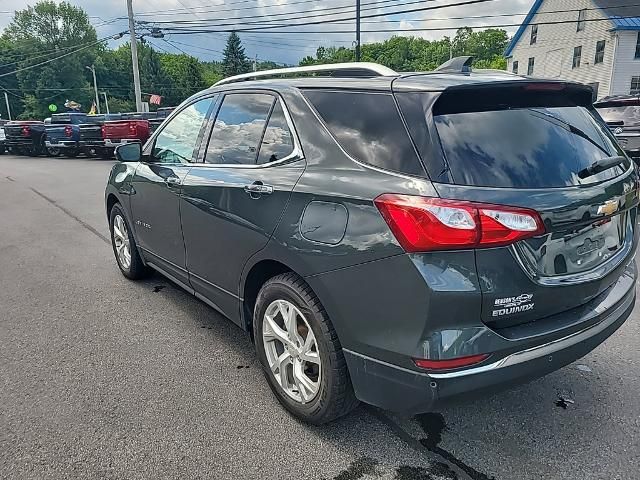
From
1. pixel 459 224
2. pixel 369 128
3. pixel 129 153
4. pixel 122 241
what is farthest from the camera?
pixel 122 241

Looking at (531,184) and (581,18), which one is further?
(581,18)

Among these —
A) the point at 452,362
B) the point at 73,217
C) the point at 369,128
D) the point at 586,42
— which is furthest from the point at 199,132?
the point at 586,42

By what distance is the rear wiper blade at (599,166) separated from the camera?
7.98 feet

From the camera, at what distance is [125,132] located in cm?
1870

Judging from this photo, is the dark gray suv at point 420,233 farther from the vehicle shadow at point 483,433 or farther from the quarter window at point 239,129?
the vehicle shadow at point 483,433

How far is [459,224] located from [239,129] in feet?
5.76

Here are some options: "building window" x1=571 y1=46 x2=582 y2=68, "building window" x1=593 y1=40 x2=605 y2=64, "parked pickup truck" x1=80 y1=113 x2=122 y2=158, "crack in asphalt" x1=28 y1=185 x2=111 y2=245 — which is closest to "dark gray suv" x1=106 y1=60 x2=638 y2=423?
"crack in asphalt" x1=28 y1=185 x2=111 y2=245

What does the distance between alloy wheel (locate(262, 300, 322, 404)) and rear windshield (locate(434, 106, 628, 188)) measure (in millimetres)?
1096

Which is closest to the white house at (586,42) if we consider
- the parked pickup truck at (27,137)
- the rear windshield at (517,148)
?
the parked pickup truck at (27,137)

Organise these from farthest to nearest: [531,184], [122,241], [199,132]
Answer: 1. [122,241]
2. [199,132]
3. [531,184]

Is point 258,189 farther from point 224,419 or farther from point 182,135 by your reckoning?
point 182,135

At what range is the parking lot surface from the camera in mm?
2453

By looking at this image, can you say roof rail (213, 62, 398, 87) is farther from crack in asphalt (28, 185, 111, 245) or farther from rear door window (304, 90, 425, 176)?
crack in asphalt (28, 185, 111, 245)

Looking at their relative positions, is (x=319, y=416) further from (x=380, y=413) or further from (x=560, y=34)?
(x=560, y=34)
